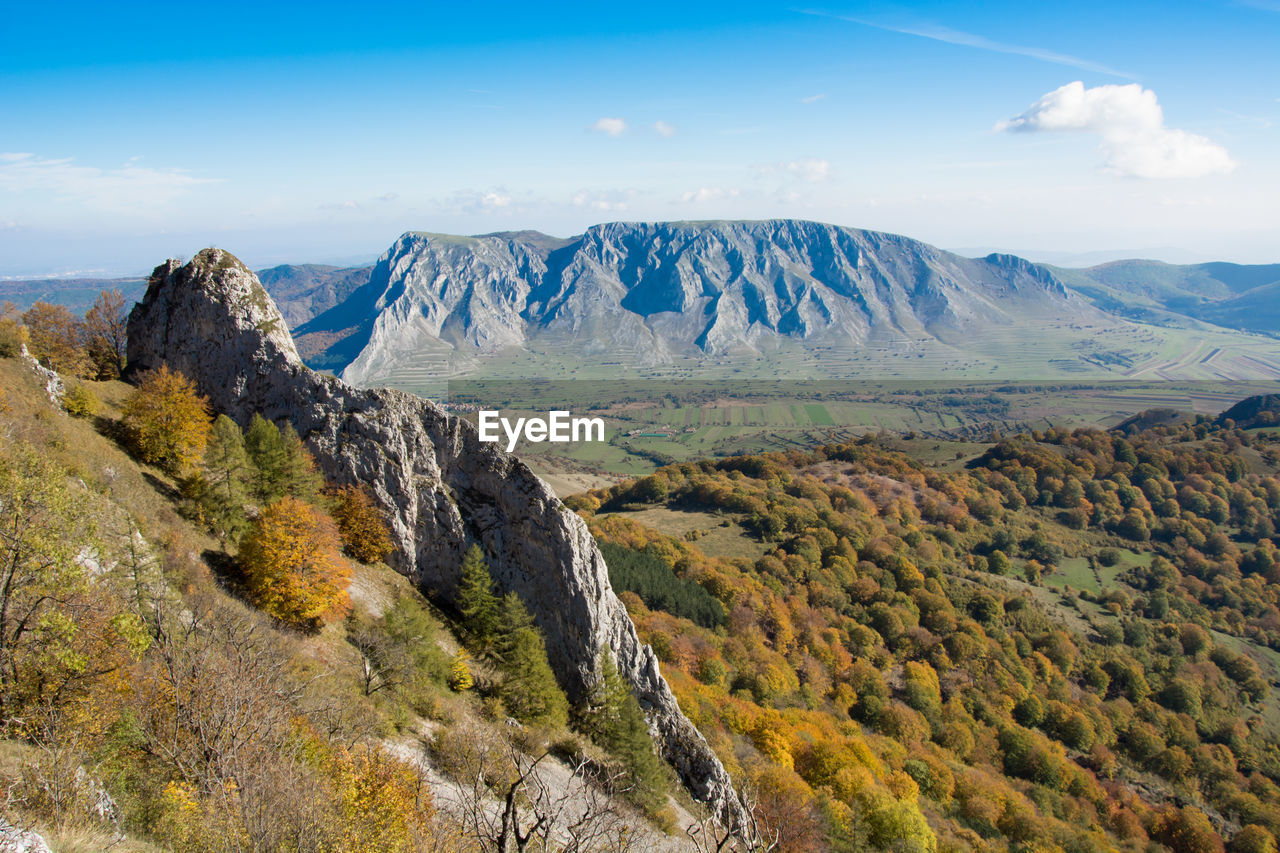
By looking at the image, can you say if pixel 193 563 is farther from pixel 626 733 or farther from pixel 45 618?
pixel 626 733

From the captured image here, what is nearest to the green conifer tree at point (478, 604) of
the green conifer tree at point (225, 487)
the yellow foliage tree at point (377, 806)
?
the green conifer tree at point (225, 487)

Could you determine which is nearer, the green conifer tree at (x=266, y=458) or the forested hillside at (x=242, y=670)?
the forested hillside at (x=242, y=670)

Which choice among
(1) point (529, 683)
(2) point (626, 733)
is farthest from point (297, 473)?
(2) point (626, 733)

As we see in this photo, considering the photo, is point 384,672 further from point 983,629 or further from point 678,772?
point 983,629

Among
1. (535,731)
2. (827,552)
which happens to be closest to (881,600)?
(827,552)

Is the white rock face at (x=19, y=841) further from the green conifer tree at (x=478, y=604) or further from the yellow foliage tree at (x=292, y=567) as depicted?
the green conifer tree at (x=478, y=604)
